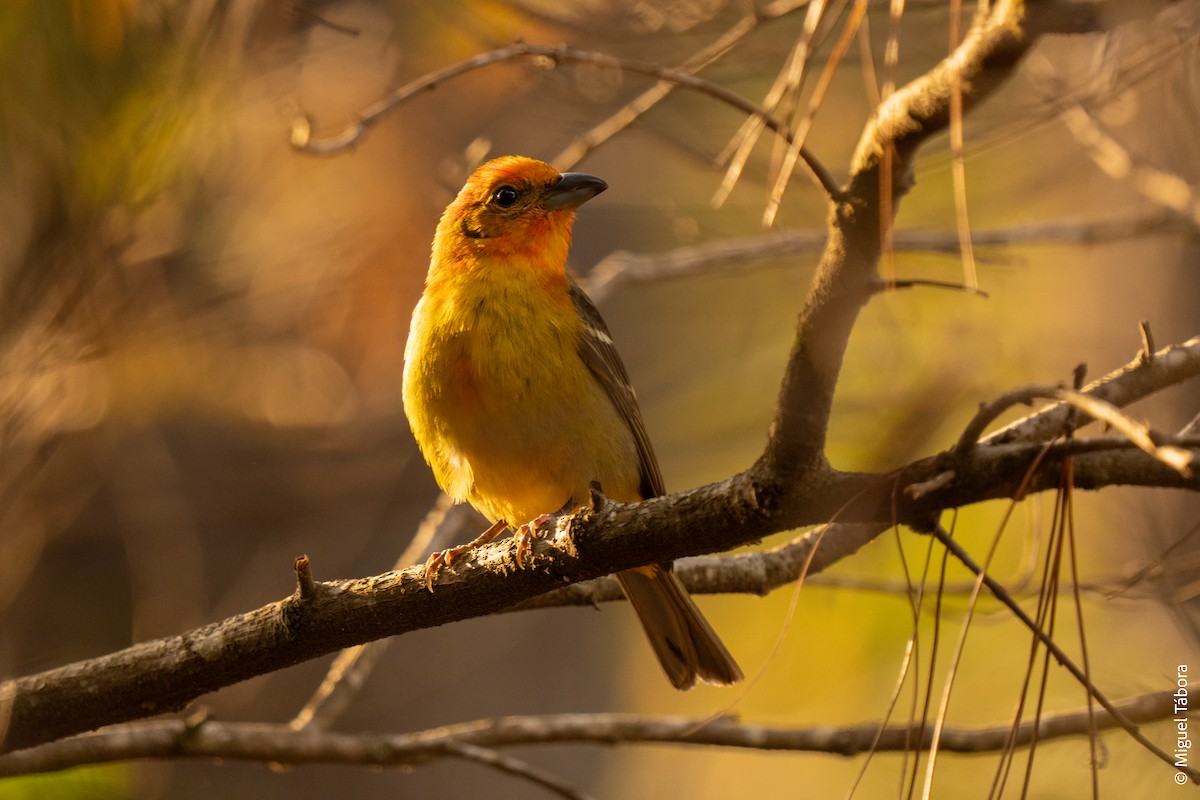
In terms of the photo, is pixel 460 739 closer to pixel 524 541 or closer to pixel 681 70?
pixel 524 541

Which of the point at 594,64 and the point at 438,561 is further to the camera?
the point at 438,561

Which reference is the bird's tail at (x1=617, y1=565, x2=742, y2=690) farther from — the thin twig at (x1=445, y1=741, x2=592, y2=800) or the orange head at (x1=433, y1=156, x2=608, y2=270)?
the orange head at (x1=433, y1=156, x2=608, y2=270)

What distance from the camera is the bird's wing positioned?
422 cm

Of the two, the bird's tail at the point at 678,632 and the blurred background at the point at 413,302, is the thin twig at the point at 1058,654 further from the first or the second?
the bird's tail at the point at 678,632

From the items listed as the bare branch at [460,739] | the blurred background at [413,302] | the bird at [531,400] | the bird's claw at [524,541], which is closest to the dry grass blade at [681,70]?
the blurred background at [413,302]

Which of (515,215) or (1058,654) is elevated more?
(515,215)

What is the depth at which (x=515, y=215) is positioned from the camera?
4676 millimetres

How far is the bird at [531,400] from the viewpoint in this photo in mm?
3896

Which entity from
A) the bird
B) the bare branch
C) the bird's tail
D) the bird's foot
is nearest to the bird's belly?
the bird

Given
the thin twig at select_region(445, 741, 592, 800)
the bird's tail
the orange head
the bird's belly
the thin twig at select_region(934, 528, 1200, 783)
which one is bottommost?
the thin twig at select_region(445, 741, 592, 800)

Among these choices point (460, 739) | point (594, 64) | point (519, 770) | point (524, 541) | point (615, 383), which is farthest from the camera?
point (615, 383)

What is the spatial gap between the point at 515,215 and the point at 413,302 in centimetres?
291

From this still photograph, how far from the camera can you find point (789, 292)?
25.4 feet

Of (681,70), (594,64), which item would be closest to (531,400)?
(681,70)
